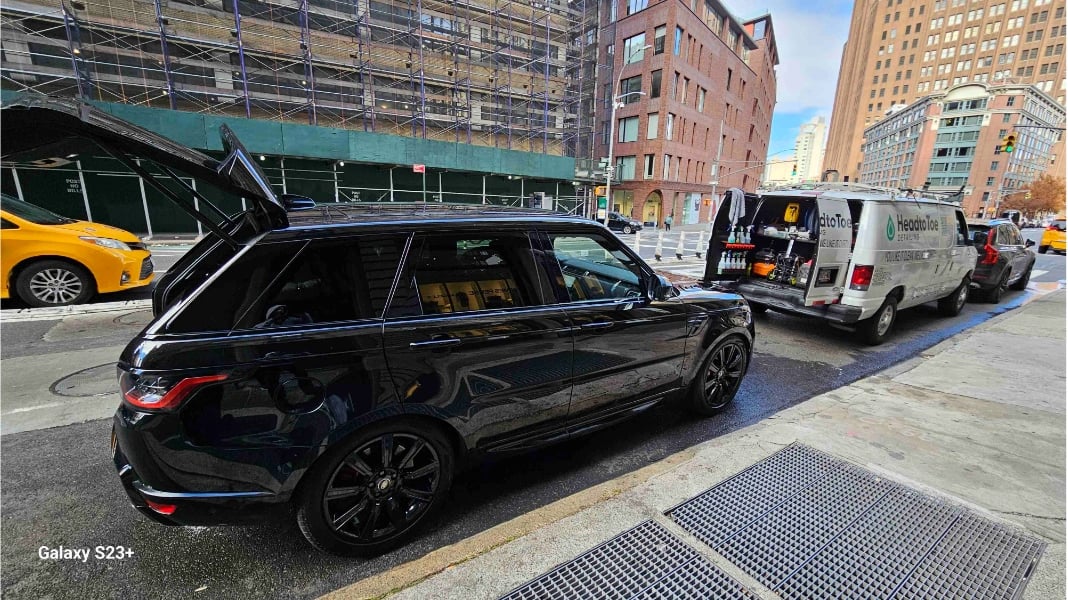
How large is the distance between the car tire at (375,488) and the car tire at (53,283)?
747cm

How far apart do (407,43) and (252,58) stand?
25.4 feet

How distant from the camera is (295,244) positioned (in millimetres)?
2162

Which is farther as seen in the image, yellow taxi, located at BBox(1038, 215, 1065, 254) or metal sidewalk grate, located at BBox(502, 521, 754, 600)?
yellow taxi, located at BBox(1038, 215, 1065, 254)

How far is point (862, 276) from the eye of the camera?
5.89 meters

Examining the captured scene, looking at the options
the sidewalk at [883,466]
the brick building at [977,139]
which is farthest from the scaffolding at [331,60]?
the brick building at [977,139]

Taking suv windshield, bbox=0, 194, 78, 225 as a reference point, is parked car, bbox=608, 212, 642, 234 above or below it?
below

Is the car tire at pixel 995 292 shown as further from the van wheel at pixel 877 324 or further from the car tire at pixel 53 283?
the car tire at pixel 53 283

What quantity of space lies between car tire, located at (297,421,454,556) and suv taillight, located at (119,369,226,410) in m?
0.63

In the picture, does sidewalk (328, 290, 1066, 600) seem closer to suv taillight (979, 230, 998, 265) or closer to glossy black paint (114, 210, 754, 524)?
glossy black paint (114, 210, 754, 524)

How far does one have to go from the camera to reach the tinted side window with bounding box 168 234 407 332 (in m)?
1.99

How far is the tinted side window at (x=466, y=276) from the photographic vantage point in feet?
7.88

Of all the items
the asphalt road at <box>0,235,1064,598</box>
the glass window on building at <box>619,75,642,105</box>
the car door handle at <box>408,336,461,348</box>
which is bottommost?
the asphalt road at <box>0,235,1064,598</box>

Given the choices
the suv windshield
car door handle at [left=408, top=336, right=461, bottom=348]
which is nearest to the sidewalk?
car door handle at [left=408, top=336, right=461, bottom=348]

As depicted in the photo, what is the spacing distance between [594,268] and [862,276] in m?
4.33
